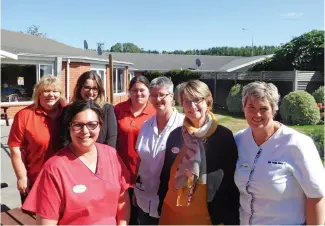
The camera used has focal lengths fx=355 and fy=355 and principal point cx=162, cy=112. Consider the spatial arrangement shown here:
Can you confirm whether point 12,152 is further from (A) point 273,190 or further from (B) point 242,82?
(B) point 242,82

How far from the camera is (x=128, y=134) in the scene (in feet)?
11.1

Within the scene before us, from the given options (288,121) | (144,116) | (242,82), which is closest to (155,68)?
(242,82)

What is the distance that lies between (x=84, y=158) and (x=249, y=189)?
1074 mm

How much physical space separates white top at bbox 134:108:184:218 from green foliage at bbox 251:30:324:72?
1778 cm

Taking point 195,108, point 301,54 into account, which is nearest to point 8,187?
point 195,108

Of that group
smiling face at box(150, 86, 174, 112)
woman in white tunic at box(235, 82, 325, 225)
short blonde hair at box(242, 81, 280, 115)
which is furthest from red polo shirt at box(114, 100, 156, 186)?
short blonde hair at box(242, 81, 280, 115)

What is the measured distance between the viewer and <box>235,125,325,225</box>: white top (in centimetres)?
211

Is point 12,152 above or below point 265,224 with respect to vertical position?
above

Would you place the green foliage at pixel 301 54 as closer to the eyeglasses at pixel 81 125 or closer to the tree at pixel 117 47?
the eyeglasses at pixel 81 125

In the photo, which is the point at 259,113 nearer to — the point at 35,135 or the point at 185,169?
the point at 185,169

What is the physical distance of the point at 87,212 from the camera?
215 cm

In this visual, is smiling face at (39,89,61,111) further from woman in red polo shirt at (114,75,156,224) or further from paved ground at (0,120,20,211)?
paved ground at (0,120,20,211)

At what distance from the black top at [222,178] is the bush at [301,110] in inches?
509

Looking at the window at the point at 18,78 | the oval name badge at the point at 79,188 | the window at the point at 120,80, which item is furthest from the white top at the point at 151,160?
the window at the point at 120,80
